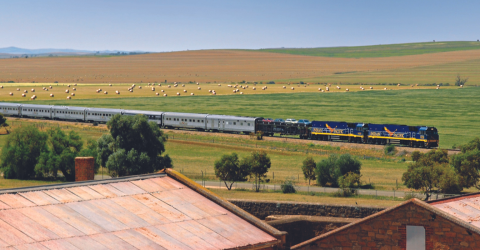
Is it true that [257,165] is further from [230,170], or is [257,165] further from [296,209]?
[296,209]

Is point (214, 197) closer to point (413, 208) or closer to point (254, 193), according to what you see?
point (413, 208)

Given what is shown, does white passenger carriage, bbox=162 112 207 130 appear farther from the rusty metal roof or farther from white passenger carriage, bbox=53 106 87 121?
the rusty metal roof

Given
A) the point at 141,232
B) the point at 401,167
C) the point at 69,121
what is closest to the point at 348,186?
the point at 401,167

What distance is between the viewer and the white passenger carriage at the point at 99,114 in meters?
89.4

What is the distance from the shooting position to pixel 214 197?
16969 mm

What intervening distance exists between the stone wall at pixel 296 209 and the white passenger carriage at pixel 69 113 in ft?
235

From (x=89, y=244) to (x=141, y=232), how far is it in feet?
4.62

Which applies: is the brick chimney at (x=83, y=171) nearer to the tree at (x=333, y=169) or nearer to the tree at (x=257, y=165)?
the tree at (x=257, y=165)

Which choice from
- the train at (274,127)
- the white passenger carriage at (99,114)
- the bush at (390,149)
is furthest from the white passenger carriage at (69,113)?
the bush at (390,149)

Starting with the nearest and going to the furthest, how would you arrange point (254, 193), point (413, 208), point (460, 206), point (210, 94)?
point (413, 208), point (460, 206), point (254, 193), point (210, 94)

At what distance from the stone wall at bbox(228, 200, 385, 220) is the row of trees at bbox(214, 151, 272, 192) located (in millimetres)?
20004

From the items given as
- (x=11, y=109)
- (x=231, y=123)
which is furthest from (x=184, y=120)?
(x=11, y=109)

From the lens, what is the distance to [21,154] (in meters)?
48.9

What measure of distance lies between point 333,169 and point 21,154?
23732 millimetres
